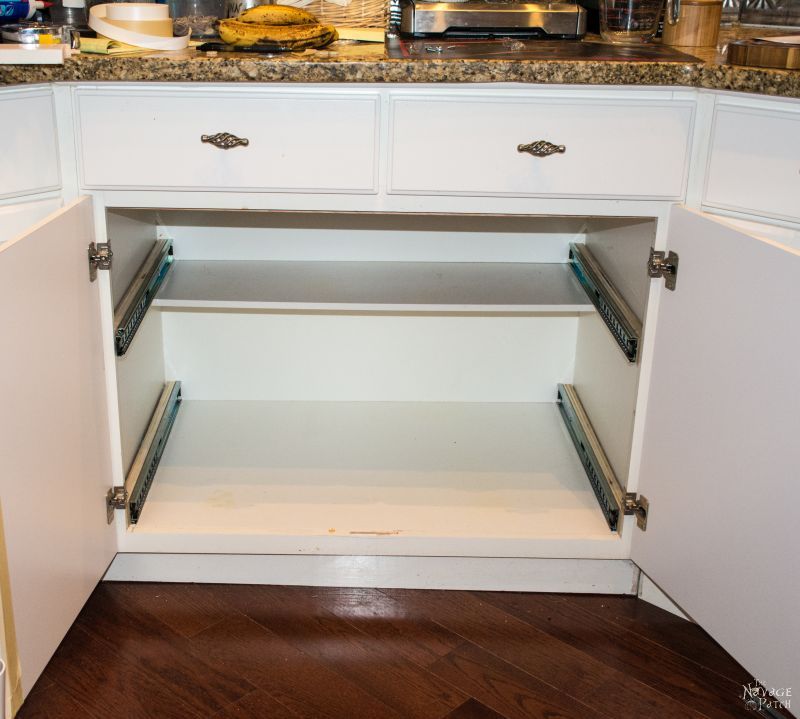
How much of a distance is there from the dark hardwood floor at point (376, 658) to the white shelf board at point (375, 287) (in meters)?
0.51

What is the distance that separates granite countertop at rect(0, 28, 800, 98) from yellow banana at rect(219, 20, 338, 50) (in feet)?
0.25

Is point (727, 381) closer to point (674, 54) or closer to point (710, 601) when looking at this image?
point (710, 601)

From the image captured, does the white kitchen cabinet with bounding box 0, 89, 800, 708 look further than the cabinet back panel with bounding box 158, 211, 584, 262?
No

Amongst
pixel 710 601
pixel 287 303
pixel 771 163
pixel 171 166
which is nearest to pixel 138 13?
pixel 171 166

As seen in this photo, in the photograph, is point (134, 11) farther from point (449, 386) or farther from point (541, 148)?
point (449, 386)

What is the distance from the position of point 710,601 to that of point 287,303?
0.87 metres

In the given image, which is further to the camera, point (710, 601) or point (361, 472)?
point (361, 472)

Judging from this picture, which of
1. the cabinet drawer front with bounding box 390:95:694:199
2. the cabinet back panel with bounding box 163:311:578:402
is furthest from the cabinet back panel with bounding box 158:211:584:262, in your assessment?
the cabinet drawer front with bounding box 390:95:694:199

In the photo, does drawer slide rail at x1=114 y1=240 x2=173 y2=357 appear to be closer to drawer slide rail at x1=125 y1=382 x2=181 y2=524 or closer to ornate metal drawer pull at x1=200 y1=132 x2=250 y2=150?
drawer slide rail at x1=125 y1=382 x2=181 y2=524

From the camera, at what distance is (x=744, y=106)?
4.44 ft

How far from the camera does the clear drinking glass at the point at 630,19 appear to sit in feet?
5.33

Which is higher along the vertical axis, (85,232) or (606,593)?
(85,232)

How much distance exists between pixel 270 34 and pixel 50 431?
67 cm

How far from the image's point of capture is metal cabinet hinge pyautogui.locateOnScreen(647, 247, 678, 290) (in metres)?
1.44
